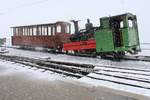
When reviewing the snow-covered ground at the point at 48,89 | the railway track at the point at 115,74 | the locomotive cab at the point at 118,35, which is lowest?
the snow-covered ground at the point at 48,89

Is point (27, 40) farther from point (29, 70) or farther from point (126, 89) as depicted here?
point (126, 89)

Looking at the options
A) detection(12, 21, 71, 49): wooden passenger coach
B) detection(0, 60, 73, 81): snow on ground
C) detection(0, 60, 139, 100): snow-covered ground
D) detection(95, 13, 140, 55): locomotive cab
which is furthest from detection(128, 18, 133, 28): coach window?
detection(12, 21, 71, 49): wooden passenger coach

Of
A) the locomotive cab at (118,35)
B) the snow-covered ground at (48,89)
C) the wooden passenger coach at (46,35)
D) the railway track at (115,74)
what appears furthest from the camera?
the wooden passenger coach at (46,35)

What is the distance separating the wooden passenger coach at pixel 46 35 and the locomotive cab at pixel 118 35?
603 cm

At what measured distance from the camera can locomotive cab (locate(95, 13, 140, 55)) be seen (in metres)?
15.4

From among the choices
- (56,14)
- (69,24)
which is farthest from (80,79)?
(56,14)

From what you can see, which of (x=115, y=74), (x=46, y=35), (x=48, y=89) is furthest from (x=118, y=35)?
(x=46, y=35)

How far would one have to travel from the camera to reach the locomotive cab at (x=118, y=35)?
50.4ft

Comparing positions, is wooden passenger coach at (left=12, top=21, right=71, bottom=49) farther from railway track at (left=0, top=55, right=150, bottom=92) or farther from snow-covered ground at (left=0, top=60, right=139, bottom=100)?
snow-covered ground at (left=0, top=60, right=139, bottom=100)

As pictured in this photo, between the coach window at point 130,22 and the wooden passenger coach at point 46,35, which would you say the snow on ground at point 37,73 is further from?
the wooden passenger coach at point 46,35

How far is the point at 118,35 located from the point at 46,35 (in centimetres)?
875

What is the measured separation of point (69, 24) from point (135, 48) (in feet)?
27.2

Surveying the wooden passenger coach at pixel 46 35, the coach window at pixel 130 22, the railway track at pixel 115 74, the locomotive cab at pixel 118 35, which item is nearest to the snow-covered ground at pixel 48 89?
the railway track at pixel 115 74

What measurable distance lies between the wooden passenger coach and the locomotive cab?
6.03m
